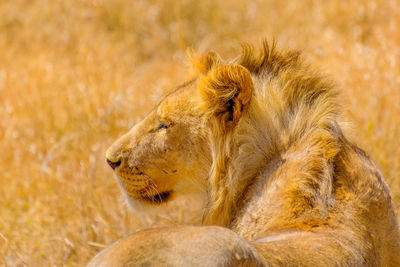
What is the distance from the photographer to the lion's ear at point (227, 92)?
8.58 feet

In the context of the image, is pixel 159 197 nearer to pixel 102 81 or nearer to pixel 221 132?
pixel 221 132

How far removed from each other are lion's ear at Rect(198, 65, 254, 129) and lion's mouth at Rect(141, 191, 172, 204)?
394 mm

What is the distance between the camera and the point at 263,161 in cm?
263

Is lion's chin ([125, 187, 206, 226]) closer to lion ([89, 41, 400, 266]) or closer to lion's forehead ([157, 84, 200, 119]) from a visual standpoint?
lion ([89, 41, 400, 266])

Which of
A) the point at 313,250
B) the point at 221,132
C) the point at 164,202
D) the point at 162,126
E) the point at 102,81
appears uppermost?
the point at 102,81

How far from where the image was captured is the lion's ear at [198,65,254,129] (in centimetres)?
262

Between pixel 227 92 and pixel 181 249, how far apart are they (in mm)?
1112

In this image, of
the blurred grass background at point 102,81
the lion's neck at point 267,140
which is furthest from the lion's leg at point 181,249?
the blurred grass background at point 102,81

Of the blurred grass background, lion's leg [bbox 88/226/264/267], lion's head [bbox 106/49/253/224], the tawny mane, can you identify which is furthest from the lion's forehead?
lion's leg [bbox 88/226/264/267]

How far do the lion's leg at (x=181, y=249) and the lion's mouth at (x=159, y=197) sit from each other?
1.17 m

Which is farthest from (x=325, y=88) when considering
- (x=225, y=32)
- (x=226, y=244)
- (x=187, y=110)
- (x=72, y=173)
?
(x=225, y=32)

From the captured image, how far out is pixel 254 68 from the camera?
111 inches

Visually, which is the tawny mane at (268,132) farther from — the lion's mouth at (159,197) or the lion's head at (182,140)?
the lion's mouth at (159,197)

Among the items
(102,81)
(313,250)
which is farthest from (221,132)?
(102,81)
